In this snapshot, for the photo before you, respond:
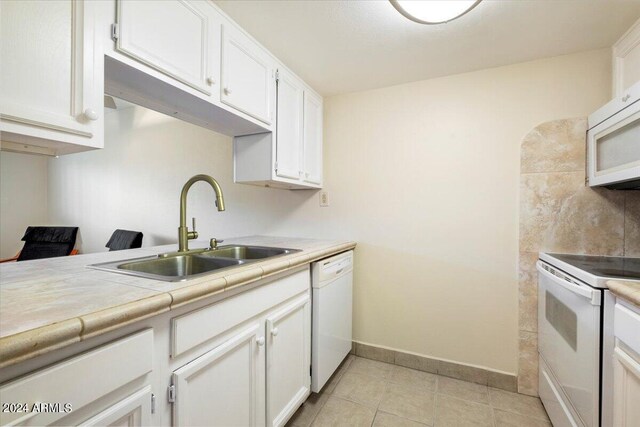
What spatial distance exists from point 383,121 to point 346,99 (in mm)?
378

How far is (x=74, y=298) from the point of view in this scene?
0.66m

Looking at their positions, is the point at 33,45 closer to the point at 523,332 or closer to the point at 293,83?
the point at 293,83

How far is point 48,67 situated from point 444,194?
2036mm

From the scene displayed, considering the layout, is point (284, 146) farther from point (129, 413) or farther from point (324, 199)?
point (129, 413)

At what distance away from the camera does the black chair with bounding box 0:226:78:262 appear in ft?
9.33

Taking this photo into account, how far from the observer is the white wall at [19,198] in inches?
133

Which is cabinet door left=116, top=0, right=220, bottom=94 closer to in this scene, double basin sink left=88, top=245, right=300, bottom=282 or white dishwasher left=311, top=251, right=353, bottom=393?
double basin sink left=88, top=245, right=300, bottom=282

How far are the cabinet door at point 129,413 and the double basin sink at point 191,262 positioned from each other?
37 cm

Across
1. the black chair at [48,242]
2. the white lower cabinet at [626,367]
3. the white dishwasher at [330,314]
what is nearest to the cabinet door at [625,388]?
the white lower cabinet at [626,367]

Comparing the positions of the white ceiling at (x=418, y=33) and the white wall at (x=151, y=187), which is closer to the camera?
the white ceiling at (x=418, y=33)

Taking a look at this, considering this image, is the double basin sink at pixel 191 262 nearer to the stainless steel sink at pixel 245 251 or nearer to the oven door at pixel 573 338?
the stainless steel sink at pixel 245 251

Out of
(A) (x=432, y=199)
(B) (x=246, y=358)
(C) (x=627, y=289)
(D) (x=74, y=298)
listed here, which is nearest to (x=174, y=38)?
(D) (x=74, y=298)

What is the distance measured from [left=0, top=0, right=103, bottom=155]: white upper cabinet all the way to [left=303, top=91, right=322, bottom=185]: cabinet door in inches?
52.4

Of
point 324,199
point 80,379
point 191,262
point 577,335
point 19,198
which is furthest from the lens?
point 19,198
